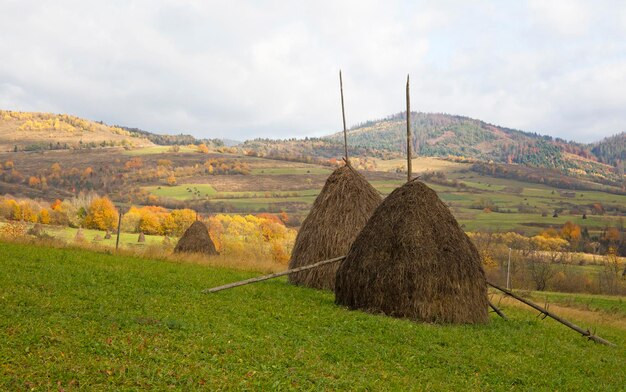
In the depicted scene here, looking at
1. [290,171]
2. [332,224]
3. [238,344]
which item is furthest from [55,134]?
[238,344]

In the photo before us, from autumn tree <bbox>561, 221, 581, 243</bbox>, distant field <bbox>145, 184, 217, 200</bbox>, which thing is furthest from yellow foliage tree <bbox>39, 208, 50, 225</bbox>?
autumn tree <bbox>561, 221, 581, 243</bbox>

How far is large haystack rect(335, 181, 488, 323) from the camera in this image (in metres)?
15.9

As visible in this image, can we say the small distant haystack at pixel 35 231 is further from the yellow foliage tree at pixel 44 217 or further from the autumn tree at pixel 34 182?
the autumn tree at pixel 34 182

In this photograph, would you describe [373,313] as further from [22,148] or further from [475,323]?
[22,148]

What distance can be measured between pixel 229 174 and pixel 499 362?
127 meters

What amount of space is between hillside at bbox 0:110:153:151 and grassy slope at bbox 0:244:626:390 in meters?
151

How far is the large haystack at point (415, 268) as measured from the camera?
Result: 1594 cm

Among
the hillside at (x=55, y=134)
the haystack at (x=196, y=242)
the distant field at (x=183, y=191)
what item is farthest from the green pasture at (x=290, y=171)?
the haystack at (x=196, y=242)

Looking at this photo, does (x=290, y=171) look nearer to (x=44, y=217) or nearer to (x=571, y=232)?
(x=571, y=232)

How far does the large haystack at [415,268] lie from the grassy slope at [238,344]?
82cm

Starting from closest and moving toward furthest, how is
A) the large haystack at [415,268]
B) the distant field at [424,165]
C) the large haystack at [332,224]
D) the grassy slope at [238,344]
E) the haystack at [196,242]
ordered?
the grassy slope at [238,344] → the large haystack at [415,268] → the large haystack at [332,224] → the haystack at [196,242] → the distant field at [424,165]

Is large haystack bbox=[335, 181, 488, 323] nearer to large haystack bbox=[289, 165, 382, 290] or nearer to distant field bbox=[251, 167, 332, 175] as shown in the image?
large haystack bbox=[289, 165, 382, 290]

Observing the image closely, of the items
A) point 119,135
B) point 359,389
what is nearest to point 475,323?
point 359,389

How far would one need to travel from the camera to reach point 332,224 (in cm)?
2284
